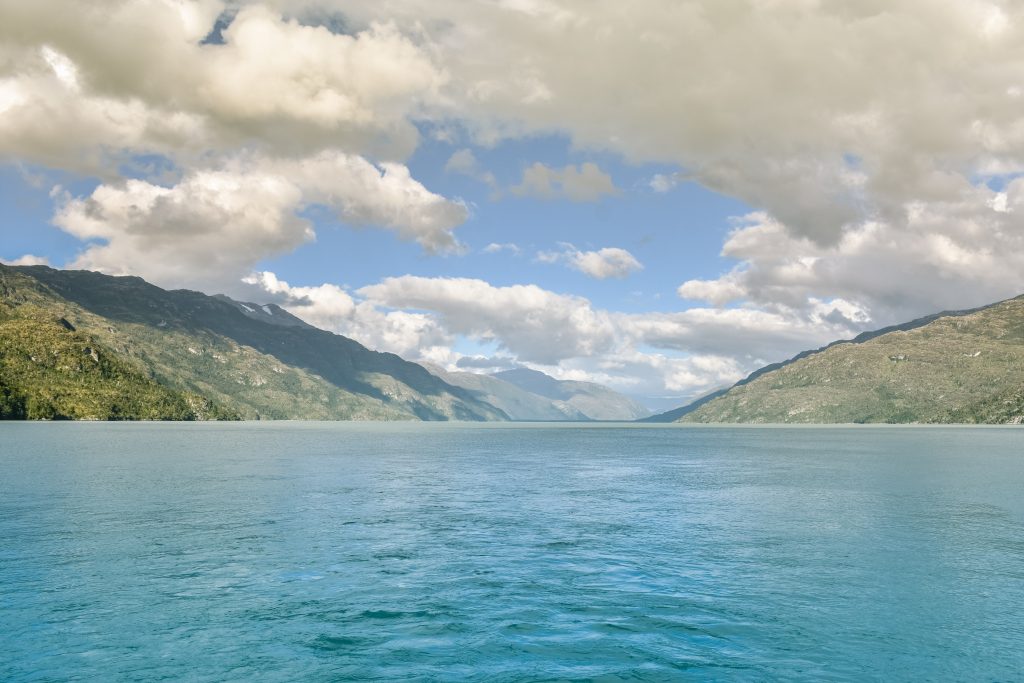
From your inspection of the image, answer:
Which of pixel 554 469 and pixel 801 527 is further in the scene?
pixel 554 469

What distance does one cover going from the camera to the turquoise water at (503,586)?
98.4 ft

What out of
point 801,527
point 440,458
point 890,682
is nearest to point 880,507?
point 801,527

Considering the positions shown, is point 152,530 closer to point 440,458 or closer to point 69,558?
point 69,558

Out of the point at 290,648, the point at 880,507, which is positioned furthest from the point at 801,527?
the point at 290,648

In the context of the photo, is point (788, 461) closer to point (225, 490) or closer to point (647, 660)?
point (225, 490)

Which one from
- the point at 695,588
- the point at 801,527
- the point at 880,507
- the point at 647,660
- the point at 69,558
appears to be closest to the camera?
the point at 647,660

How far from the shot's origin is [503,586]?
4234 cm

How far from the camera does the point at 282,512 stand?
71.2 metres

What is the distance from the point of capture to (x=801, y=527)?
65.8 metres

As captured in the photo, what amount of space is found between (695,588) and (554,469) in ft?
317

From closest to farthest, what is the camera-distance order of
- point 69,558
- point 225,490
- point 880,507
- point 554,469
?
point 69,558, point 880,507, point 225,490, point 554,469

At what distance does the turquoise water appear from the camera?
98.4 ft

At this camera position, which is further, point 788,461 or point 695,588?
point 788,461

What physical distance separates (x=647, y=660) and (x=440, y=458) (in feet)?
461
